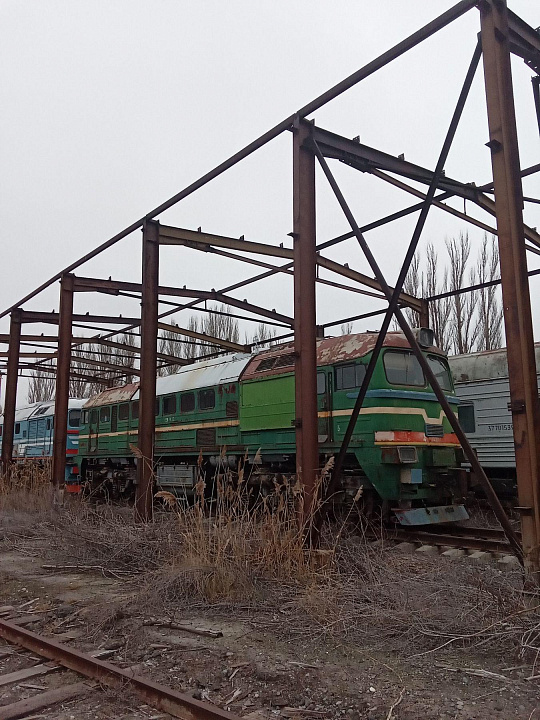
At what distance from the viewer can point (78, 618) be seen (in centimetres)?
529

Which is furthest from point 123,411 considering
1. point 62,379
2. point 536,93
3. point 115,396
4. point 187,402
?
point 536,93

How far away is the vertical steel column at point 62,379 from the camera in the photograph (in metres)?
12.5

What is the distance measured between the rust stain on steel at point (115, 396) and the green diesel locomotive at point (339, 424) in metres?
2.38

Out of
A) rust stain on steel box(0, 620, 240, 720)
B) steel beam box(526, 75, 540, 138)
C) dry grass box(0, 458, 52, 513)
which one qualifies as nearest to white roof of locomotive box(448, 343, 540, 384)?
steel beam box(526, 75, 540, 138)

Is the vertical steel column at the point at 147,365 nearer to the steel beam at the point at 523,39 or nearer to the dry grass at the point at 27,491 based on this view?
the dry grass at the point at 27,491

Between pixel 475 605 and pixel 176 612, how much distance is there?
7.99ft

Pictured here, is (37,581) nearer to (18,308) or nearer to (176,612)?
(176,612)

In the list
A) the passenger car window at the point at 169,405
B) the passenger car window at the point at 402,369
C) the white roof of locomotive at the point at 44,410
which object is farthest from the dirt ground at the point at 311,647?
the white roof of locomotive at the point at 44,410

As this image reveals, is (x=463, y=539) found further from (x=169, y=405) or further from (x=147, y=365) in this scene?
(x=169, y=405)

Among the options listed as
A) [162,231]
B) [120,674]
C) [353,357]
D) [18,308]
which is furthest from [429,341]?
[18,308]

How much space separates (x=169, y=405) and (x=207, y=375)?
5.47 ft

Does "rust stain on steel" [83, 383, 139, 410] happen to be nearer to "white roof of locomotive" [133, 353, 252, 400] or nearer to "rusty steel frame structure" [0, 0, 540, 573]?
"white roof of locomotive" [133, 353, 252, 400]

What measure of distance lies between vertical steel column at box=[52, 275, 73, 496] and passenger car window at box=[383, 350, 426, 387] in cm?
666

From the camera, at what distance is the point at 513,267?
513 centimetres
